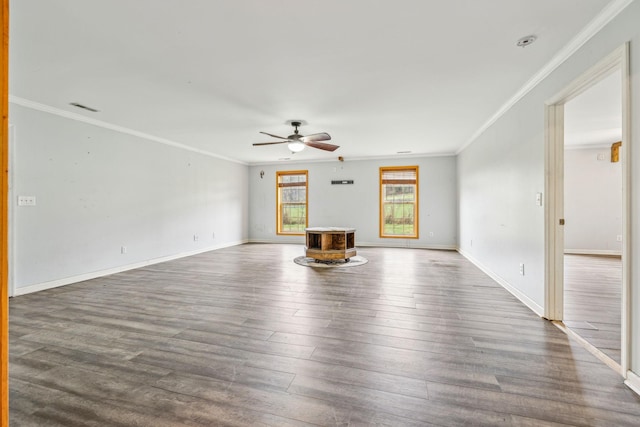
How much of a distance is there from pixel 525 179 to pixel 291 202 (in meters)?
6.40

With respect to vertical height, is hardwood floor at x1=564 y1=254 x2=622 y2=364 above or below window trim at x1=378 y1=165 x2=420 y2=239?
below

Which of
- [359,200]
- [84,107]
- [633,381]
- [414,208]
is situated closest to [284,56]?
[84,107]

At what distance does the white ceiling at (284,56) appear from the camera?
199cm

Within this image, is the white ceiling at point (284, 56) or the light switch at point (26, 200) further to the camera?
the light switch at point (26, 200)

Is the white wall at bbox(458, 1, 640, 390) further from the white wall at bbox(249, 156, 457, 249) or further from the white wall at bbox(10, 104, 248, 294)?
the white wall at bbox(10, 104, 248, 294)

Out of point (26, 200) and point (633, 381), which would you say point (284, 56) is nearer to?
point (633, 381)

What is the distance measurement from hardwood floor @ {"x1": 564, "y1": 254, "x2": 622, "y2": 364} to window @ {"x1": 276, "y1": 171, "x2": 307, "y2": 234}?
20.2 feet

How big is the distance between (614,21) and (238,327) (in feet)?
12.1

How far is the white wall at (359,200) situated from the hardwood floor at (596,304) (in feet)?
9.20

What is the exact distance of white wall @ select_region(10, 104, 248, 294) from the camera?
372 centimetres

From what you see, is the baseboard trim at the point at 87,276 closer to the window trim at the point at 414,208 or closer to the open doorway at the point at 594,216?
the window trim at the point at 414,208

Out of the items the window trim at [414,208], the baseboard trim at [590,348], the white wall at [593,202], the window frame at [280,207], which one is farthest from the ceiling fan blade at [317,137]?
the white wall at [593,202]

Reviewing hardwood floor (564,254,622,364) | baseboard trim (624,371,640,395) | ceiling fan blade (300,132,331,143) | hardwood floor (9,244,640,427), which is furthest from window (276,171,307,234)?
baseboard trim (624,371,640,395)

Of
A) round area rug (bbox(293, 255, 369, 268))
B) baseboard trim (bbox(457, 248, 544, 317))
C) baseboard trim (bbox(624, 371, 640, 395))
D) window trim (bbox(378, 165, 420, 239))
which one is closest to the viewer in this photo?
baseboard trim (bbox(624, 371, 640, 395))
